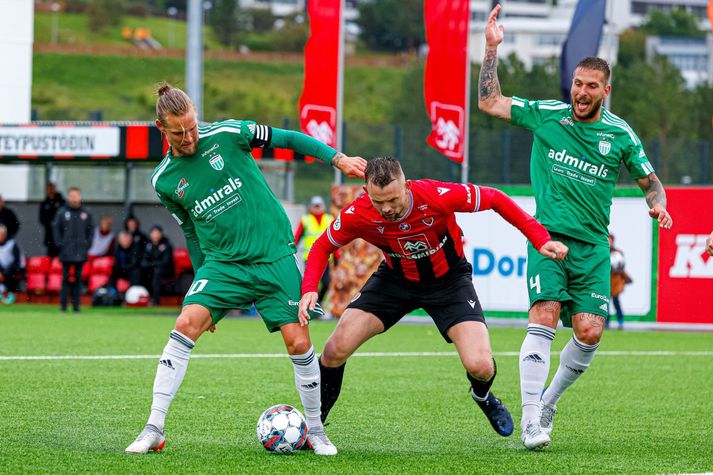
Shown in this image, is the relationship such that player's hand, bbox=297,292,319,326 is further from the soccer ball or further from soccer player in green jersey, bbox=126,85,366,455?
the soccer ball

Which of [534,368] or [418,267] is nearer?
[534,368]

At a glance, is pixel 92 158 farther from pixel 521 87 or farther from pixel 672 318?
pixel 521 87

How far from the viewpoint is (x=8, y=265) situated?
21.9m

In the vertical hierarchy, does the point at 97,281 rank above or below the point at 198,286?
below

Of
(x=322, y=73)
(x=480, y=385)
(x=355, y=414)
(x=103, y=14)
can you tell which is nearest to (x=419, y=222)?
(x=480, y=385)

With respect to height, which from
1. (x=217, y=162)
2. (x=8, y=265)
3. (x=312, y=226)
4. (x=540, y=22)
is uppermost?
(x=540, y=22)

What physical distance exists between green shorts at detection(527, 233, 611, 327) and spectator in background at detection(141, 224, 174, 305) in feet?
48.7

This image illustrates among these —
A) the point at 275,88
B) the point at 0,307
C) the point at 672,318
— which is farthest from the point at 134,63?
the point at 672,318

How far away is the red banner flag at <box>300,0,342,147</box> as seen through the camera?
20281mm

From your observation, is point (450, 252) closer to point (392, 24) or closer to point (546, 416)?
point (546, 416)

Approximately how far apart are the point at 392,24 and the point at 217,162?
110 m

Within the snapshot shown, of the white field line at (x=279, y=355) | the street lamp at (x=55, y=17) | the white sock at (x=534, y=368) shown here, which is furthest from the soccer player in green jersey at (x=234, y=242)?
the street lamp at (x=55, y=17)

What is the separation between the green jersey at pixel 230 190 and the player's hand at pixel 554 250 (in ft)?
4.44

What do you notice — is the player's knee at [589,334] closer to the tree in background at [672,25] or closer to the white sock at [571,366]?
the white sock at [571,366]
